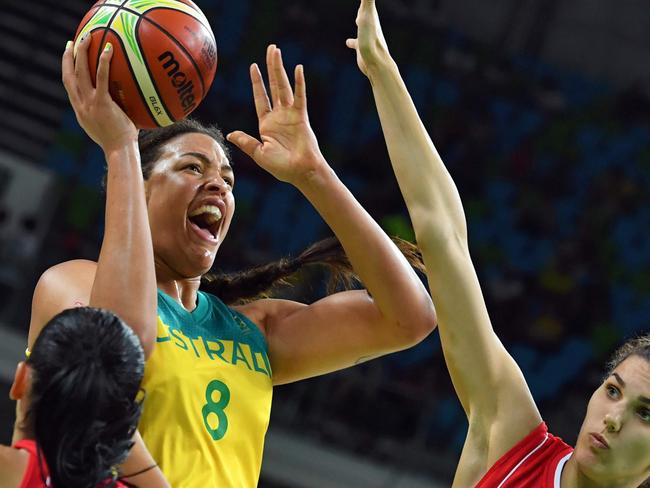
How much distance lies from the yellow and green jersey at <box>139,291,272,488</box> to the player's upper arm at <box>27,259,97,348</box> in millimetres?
234

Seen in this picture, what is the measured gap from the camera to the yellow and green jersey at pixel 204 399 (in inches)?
101

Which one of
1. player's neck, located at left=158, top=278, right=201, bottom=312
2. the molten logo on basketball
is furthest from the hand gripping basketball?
player's neck, located at left=158, top=278, right=201, bottom=312

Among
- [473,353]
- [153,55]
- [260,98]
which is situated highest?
[153,55]

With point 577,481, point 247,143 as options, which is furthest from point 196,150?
point 577,481

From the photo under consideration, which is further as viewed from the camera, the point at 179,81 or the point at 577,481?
the point at 179,81

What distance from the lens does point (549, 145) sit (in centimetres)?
1142

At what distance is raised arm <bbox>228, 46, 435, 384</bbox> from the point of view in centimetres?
279

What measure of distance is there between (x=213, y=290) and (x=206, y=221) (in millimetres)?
367

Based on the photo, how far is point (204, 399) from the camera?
2.65 m

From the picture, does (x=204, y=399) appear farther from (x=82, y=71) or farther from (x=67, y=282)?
(x=82, y=71)

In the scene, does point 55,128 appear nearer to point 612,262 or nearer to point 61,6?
point 61,6

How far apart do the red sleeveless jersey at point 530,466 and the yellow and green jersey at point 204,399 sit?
2.08 feet

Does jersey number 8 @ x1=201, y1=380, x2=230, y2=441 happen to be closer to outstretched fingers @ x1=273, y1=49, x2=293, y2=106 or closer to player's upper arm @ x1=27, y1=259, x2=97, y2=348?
player's upper arm @ x1=27, y1=259, x2=97, y2=348

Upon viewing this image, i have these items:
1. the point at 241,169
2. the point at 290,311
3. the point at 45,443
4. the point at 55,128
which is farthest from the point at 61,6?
the point at 45,443
